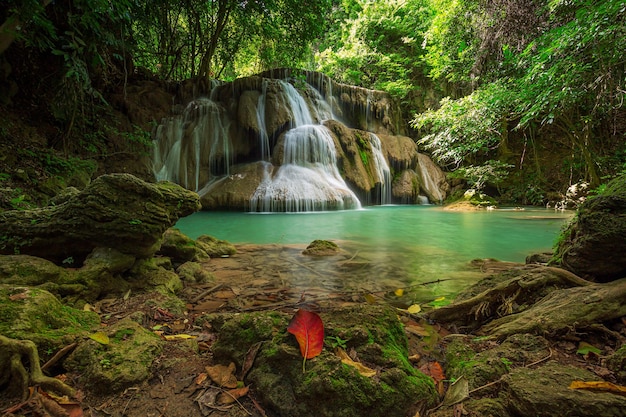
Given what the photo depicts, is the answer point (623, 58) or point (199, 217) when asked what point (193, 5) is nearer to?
point (199, 217)

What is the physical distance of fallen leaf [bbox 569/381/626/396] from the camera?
3.70ft

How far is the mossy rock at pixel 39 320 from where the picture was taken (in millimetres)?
1394

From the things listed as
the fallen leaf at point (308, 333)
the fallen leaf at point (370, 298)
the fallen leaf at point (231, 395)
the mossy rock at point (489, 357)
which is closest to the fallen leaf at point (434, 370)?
the mossy rock at point (489, 357)

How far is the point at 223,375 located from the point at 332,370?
54 centimetres

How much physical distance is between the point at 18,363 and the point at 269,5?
1058cm

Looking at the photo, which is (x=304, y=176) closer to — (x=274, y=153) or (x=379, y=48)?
(x=274, y=153)

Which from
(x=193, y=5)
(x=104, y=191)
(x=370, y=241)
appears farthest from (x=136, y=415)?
(x=193, y=5)

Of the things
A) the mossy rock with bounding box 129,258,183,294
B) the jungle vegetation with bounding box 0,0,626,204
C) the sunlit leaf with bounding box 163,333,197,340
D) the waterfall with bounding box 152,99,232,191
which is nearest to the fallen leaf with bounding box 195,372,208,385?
the sunlit leaf with bounding box 163,333,197,340

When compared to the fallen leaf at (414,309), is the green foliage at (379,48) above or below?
above

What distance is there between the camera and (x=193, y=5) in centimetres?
1201

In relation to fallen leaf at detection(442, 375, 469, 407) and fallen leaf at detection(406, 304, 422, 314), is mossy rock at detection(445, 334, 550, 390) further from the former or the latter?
fallen leaf at detection(406, 304, 422, 314)

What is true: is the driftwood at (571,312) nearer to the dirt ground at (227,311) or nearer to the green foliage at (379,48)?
the dirt ground at (227,311)

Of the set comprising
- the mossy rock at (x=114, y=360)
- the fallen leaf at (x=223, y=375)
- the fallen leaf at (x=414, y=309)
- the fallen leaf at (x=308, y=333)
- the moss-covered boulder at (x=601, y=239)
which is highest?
the moss-covered boulder at (x=601, y=239)

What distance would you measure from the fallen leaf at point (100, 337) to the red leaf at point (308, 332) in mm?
914
